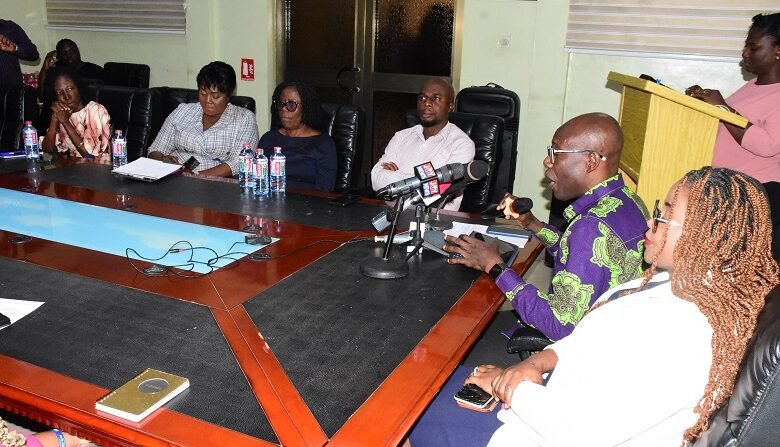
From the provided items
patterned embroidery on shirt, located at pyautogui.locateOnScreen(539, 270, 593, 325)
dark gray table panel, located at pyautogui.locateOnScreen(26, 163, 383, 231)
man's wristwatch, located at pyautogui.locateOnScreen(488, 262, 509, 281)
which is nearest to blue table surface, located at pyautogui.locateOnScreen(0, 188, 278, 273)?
dark gray table panel, located at pyautogui.locateOnScreen(26, 163, 383, 231)

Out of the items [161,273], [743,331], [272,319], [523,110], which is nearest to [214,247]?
[161,273]

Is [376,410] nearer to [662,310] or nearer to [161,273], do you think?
[662,310]

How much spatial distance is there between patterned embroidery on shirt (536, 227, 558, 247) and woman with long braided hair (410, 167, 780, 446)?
0.98 meters

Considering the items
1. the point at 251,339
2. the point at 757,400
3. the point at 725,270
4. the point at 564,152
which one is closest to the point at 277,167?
the point at 564,152

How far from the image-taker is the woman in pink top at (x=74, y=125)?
3.79 meters

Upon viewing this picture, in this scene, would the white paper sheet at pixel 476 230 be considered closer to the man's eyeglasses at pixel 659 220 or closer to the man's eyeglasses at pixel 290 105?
the man's eyeglasses at pixel 659 220

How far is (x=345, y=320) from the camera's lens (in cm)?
156

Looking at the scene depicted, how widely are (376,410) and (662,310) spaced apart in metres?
0.57

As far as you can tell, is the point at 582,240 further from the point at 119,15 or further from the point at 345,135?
the point at 119,15

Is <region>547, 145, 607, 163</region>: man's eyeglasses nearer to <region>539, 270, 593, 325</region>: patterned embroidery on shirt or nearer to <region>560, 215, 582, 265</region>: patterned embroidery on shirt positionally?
<region>560, 215, 582, 265</region>: patterned embroidery on shirt

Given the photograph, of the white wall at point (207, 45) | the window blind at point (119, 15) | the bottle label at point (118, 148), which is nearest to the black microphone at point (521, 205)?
the bottle label at point (118, 148)

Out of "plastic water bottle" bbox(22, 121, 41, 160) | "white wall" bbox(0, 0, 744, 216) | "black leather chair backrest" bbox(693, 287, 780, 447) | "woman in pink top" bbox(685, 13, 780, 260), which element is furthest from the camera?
"white wall" bbox(0, 0, 744, 216)

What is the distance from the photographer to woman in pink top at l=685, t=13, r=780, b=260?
2600 mm

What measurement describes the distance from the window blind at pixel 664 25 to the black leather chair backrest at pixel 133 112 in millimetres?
2903
